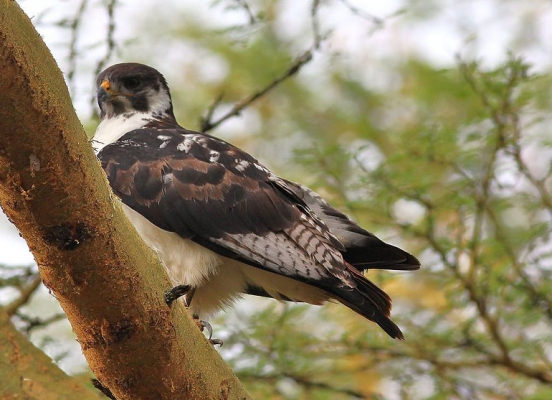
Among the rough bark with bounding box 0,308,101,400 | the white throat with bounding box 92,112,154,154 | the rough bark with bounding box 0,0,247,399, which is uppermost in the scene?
the white throat with bounding box 92,112,154,154

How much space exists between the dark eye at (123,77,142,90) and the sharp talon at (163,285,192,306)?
2.87m

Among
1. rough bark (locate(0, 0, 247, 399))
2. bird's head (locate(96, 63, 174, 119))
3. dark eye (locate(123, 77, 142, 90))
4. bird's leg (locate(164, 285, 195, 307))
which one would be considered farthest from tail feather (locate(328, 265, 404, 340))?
dark eye (locate(123, 77, 142, 90))

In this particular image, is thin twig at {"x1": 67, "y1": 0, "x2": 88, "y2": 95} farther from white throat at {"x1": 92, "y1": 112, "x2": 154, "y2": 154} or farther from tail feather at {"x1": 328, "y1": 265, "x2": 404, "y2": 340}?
tail feather at {"x1": 328, "y1": 265, "x2": 404, "y2": 340}

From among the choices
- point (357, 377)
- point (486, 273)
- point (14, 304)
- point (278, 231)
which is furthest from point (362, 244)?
point (357, 377)

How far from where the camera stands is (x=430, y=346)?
655 centimetres

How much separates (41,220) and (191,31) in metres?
8.52

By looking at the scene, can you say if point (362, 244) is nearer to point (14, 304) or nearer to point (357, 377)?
point (14, 304)

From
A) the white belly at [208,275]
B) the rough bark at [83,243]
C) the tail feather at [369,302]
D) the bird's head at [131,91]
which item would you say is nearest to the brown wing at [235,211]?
the tail feather at [369,302]

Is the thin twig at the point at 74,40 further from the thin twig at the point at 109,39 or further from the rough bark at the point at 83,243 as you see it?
the rough bark at the point at 83,243

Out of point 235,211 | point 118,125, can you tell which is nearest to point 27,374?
point 235,211

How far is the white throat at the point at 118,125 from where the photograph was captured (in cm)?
539

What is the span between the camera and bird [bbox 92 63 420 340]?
4273 millimetres

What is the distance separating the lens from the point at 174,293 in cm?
317

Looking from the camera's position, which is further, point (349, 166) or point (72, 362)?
point (349, 166)
